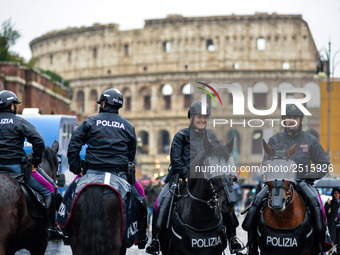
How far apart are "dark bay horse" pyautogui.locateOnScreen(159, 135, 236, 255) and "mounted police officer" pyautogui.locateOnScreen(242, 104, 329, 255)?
0.63m

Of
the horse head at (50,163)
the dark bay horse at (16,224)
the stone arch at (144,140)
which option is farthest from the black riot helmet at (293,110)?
the stone arch at (144,140)

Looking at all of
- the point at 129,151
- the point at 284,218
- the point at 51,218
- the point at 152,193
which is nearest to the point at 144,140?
the point at 152,193

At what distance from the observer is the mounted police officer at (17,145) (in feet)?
28.6

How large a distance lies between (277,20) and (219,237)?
74155mm

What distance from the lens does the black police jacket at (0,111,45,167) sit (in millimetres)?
8719

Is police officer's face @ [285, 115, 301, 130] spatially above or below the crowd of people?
above

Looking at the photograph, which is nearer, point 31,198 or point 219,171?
point 219,171

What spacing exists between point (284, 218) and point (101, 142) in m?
2.14

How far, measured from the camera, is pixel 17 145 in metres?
8.81

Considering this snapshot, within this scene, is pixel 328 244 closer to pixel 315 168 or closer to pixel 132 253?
pixel 315 168

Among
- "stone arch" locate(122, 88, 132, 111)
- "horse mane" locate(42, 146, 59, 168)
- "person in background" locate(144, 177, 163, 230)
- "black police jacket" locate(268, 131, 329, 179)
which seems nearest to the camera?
"black police jacket" locate(268, 131, 329, 179)

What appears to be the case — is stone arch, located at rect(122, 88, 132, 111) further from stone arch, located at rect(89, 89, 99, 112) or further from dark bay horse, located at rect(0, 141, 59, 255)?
dark bay horse, located at rect(0, 141, 59, 255)

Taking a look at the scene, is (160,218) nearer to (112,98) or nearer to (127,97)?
(112,98)

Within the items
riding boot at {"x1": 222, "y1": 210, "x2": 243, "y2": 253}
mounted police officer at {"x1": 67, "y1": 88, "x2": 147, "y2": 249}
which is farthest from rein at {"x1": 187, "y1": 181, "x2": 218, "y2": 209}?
mounted police officer at {"x1": 67, "y1": 88, "x2": 147, "y2": 249}
